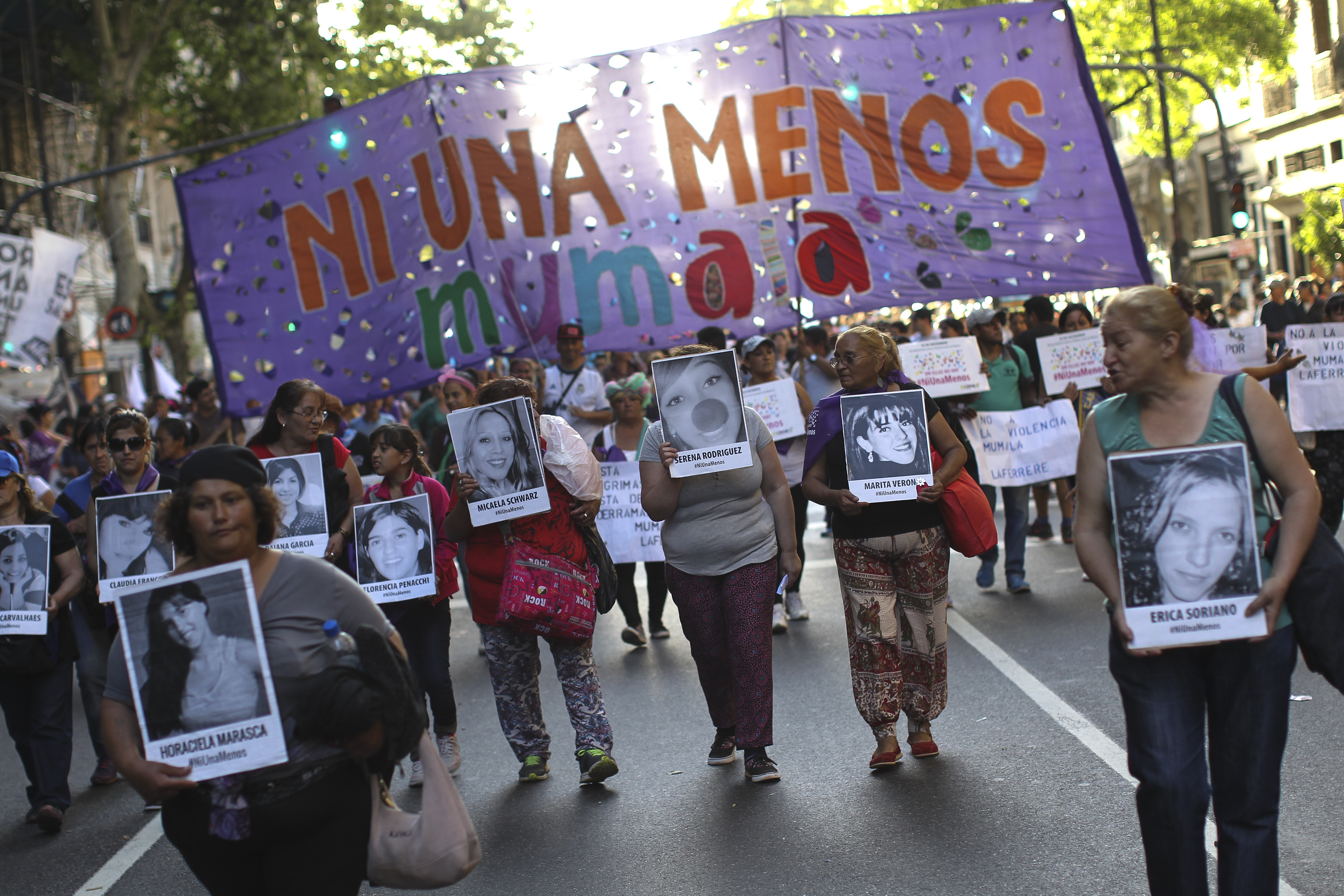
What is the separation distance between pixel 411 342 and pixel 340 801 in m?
6.63

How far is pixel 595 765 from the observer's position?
5.97m

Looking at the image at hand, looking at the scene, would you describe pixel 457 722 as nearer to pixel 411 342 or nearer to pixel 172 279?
pixel 411 342

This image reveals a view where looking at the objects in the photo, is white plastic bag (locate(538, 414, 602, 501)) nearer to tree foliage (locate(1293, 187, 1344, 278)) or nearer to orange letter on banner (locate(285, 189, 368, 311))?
orange letter on banner (locate(285, 189, 368, 311))

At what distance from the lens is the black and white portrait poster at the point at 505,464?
6.06m

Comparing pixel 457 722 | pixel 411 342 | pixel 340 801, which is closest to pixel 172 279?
pixel 411 342

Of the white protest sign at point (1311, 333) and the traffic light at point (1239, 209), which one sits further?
the traffic light at point (1239, 209)

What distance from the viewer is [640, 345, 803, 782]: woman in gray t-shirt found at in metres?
5.89

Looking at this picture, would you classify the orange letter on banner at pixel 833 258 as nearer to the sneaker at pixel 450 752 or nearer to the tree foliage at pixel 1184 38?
the sneaker at pixel 450 752

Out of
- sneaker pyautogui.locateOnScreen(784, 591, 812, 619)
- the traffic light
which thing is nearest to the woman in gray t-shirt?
sneaker pyautogui.locateOnScreen(784, 591, 812, 619)

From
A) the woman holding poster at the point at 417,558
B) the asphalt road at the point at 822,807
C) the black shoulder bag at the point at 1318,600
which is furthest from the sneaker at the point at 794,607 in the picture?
the black shoulder bag at the point at 1318,600

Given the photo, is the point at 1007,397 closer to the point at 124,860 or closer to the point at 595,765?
the point at 595,765

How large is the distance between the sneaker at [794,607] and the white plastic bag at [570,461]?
3.40 m

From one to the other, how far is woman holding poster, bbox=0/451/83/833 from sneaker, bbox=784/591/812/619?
4.63 m

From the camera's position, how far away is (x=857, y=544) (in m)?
6.03
